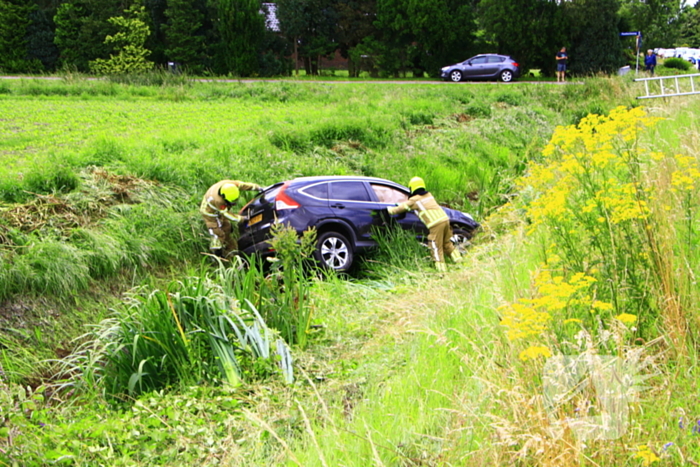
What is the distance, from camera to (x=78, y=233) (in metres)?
9.59

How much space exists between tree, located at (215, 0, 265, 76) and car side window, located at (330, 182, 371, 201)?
27227 mm

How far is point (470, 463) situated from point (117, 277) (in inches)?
289

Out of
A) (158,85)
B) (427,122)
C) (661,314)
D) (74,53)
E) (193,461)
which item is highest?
(74,53)

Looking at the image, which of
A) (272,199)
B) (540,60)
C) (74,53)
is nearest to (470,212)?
(272,199)

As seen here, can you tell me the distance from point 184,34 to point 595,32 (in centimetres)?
2301

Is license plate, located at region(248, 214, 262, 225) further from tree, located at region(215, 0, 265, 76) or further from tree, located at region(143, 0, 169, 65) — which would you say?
tree, located at region(143, 0, 169, 65)

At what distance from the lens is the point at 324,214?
9.85m

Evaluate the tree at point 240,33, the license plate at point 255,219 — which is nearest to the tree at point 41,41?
the tree at point 240,33

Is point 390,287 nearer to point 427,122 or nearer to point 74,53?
point 427,122

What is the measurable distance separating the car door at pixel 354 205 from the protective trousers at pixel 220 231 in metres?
1.81

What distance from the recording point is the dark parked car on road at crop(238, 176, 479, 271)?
962cm

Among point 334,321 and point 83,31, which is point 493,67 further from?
point 334,321

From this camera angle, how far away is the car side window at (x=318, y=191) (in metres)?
9.88

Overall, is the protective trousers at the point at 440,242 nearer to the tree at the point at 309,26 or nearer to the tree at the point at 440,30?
the tree at the point at 440,30
